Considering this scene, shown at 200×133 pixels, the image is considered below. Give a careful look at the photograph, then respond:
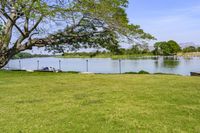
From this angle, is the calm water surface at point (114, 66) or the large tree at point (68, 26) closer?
the large tree at point (68, 26)

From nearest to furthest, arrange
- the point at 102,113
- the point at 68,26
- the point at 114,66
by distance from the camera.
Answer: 1. the point at 68,26
2. the point at 102,113
3. the point at 114,66

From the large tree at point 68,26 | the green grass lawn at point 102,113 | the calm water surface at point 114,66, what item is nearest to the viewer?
the large tree at point 68,26

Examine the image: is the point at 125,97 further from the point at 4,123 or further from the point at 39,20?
the point at 39,20

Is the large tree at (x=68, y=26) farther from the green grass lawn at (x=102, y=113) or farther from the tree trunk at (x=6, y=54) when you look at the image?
the green grass lawn at (x=102, y=113)

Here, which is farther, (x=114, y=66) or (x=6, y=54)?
(x=114, y=66)

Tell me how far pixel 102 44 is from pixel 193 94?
34.4 ft

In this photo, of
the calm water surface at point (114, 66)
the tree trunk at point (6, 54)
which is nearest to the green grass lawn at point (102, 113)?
the tree trunk at point (6, 54)

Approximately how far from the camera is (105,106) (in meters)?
10.7

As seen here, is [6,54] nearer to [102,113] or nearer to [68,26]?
[68,26]

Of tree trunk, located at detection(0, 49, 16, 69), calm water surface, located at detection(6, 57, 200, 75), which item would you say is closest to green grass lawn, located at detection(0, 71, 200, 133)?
tree trunk, located at detection(0, 49, 16, 69)

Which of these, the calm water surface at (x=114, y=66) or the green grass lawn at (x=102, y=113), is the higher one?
the green grass lawn at (x=102, y=113)

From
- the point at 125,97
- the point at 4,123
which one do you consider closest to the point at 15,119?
the point at 4,123

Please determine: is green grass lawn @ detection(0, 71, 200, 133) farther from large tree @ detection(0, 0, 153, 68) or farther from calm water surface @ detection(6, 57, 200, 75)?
calm water surface @ detection(6, 57, 200, 75)

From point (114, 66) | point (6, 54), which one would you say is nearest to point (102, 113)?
point (6, 54)
